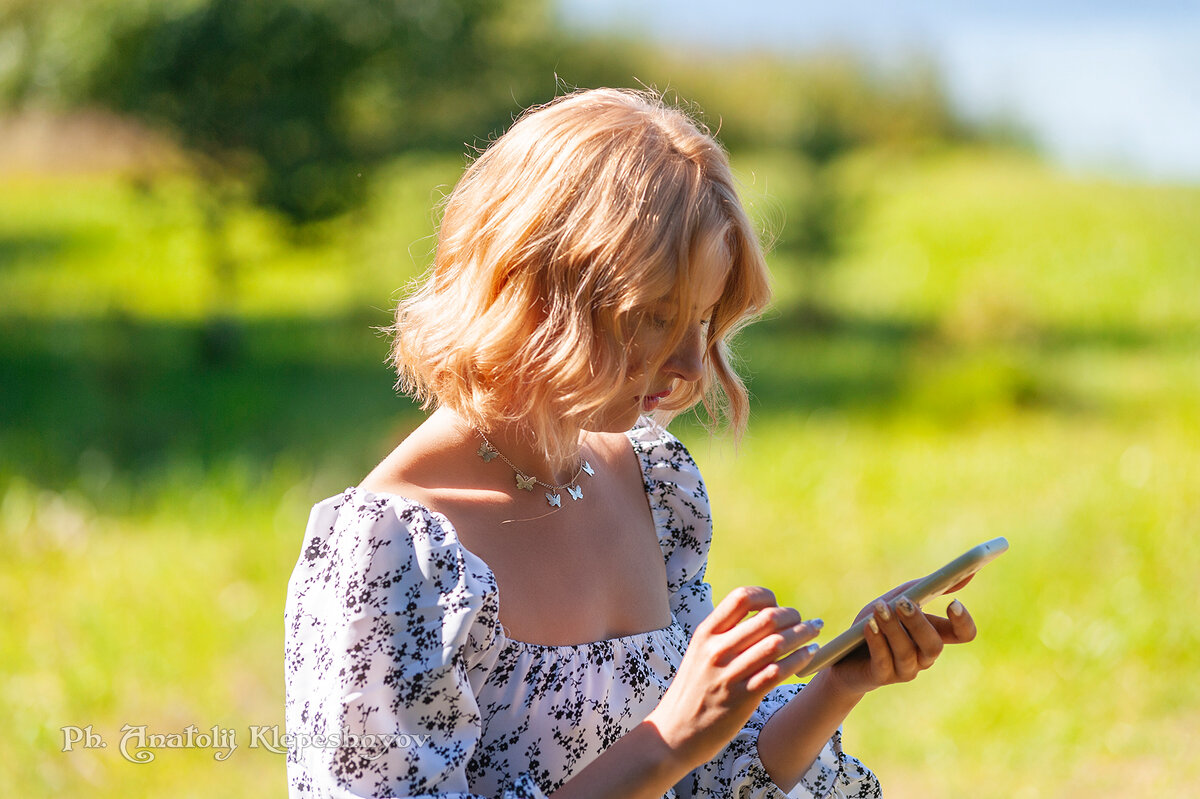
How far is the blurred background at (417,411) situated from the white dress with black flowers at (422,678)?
2.96ft

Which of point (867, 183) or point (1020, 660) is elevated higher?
point (867, 183)

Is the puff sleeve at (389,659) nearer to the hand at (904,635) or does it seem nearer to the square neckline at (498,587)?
the square neckline at (498,587)

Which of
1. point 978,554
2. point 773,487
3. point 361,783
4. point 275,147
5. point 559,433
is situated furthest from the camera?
point 275,147

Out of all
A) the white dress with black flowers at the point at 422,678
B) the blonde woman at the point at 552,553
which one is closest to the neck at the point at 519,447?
the blonde woman at the point at 552,553

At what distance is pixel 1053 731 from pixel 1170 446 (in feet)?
12.2

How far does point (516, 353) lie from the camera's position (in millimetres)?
1616

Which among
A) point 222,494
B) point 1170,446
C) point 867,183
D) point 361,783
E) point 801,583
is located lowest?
point 361,783

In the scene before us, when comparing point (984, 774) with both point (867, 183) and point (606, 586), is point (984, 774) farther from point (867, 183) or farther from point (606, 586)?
point (867, 183)

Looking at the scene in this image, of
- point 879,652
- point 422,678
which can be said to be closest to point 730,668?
point 879,652

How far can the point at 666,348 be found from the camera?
1.65 metres

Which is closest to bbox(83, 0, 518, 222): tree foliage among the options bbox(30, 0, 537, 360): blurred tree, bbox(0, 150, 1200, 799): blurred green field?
bbox(30, 0, 537, 360): blurred tree

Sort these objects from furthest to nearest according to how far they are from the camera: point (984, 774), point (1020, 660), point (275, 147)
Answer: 1. point (275, 147)
2. point (1020, 660)
3. point (984, 774)

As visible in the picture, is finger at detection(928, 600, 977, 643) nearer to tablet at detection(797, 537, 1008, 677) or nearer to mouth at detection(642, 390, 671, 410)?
tablet at detection(797, 537, 1008, 677)

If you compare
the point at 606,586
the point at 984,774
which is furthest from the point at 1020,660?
the point at 606,586
